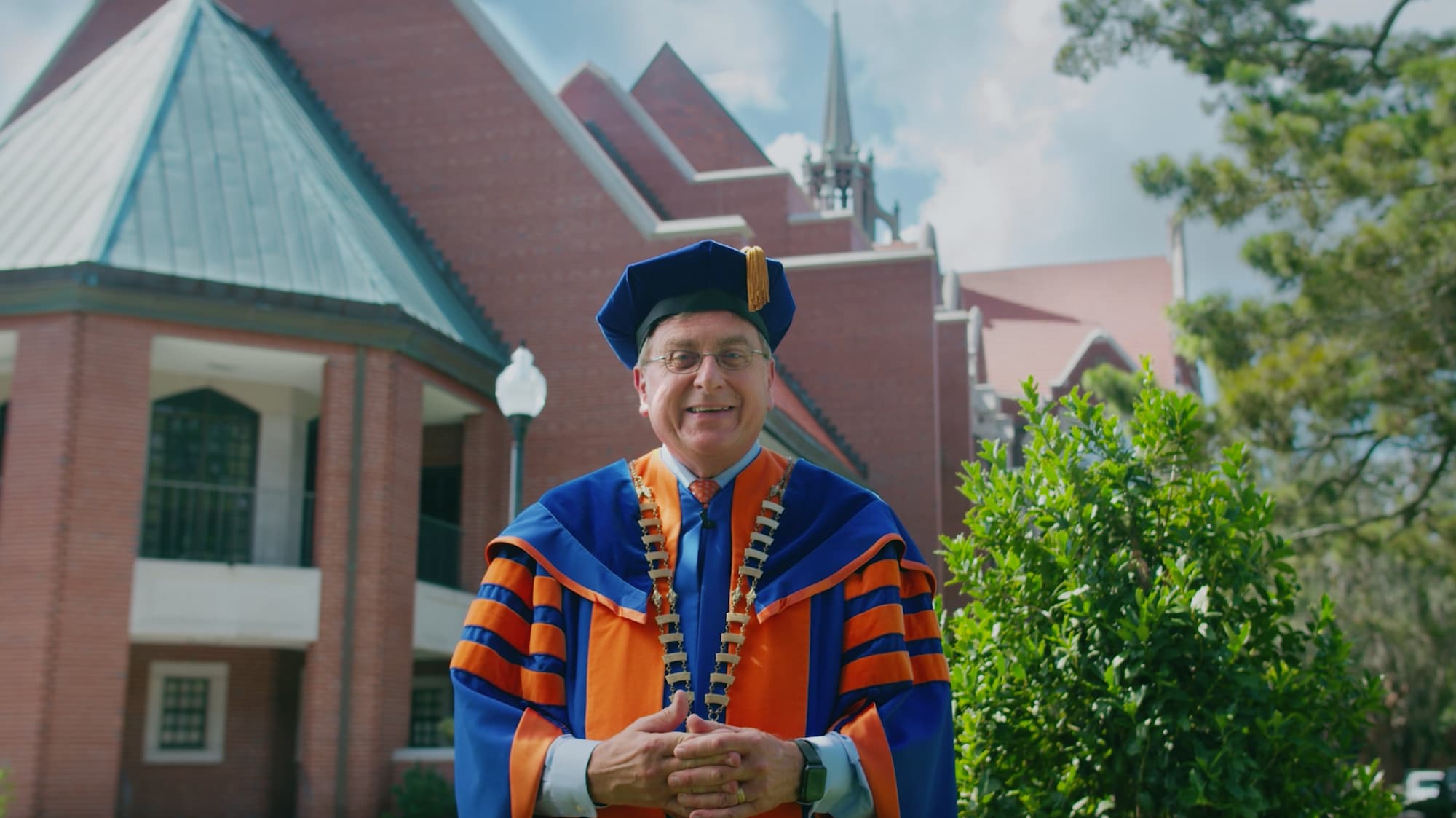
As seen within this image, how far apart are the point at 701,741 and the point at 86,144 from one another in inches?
674

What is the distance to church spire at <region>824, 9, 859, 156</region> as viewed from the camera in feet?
188

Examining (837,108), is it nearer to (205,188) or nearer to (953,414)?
(953,414)

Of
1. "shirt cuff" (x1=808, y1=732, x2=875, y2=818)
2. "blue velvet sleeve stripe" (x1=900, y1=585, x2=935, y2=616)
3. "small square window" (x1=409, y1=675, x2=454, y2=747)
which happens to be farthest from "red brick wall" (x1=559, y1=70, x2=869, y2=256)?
"shirt cuff" (x1=808, y1=732, x2=875, y2=818)

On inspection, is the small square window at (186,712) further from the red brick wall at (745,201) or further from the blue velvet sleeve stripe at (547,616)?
the blue velvet sleeve stripe at (547,616)

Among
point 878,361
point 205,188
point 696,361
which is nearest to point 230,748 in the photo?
point 205,188

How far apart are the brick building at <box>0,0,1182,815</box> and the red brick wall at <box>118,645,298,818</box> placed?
0.03 meters

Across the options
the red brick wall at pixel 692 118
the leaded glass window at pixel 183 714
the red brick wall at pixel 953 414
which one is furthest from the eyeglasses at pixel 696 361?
the red brick wall at pixel 692 118

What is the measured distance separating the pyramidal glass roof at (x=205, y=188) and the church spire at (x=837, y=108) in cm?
3854

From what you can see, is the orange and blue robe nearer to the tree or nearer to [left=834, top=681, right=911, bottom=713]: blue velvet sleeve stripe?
[left=834, top=681, right=911, bottom=713]: blue velvet sleeve stripe

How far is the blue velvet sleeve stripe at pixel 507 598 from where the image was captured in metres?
3.21

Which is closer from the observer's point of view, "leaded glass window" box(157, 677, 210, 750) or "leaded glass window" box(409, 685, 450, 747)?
"leaded glass window" box(157, 677, 210, 750)

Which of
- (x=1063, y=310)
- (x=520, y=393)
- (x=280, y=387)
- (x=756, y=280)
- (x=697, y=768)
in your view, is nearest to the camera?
(x=697, y=768)

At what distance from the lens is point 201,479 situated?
16.8 meters

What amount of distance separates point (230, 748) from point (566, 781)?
15306 mm
